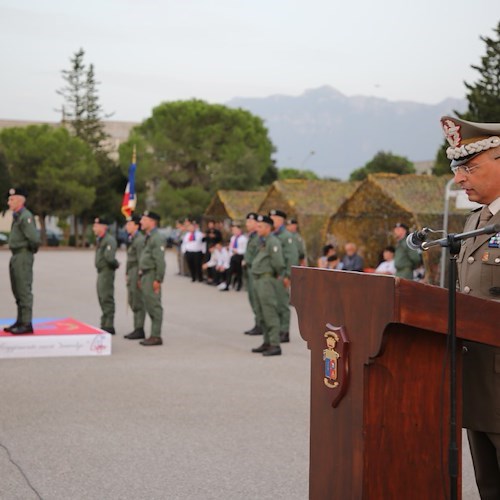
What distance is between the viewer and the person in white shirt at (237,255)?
22062mm

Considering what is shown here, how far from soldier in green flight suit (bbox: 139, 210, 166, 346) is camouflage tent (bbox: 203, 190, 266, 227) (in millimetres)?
12927

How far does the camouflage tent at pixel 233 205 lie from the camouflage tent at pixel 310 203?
1.98 meters

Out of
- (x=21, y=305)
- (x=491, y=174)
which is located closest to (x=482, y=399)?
(x=491, y=174)

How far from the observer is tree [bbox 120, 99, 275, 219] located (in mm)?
55562

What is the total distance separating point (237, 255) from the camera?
22.2 m

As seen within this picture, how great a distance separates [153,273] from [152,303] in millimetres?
452

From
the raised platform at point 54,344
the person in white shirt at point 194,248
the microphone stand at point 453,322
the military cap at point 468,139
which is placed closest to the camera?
the microphone stand at point 453,322

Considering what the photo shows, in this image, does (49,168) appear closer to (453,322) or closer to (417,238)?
(417,238)

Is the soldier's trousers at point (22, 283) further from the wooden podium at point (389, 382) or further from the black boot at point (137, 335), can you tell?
the wooden podium at point (389, 382)

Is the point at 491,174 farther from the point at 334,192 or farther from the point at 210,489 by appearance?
the point at 334,192

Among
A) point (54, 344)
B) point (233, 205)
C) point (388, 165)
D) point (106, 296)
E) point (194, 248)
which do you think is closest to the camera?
point (54, 344)

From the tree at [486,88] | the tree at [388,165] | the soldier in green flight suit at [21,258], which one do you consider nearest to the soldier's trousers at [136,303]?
the soldier in green flight suit at [21,258]

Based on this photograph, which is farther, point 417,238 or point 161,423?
point 161,423

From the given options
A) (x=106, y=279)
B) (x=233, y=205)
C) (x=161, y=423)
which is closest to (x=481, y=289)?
(x=161, y=423)
